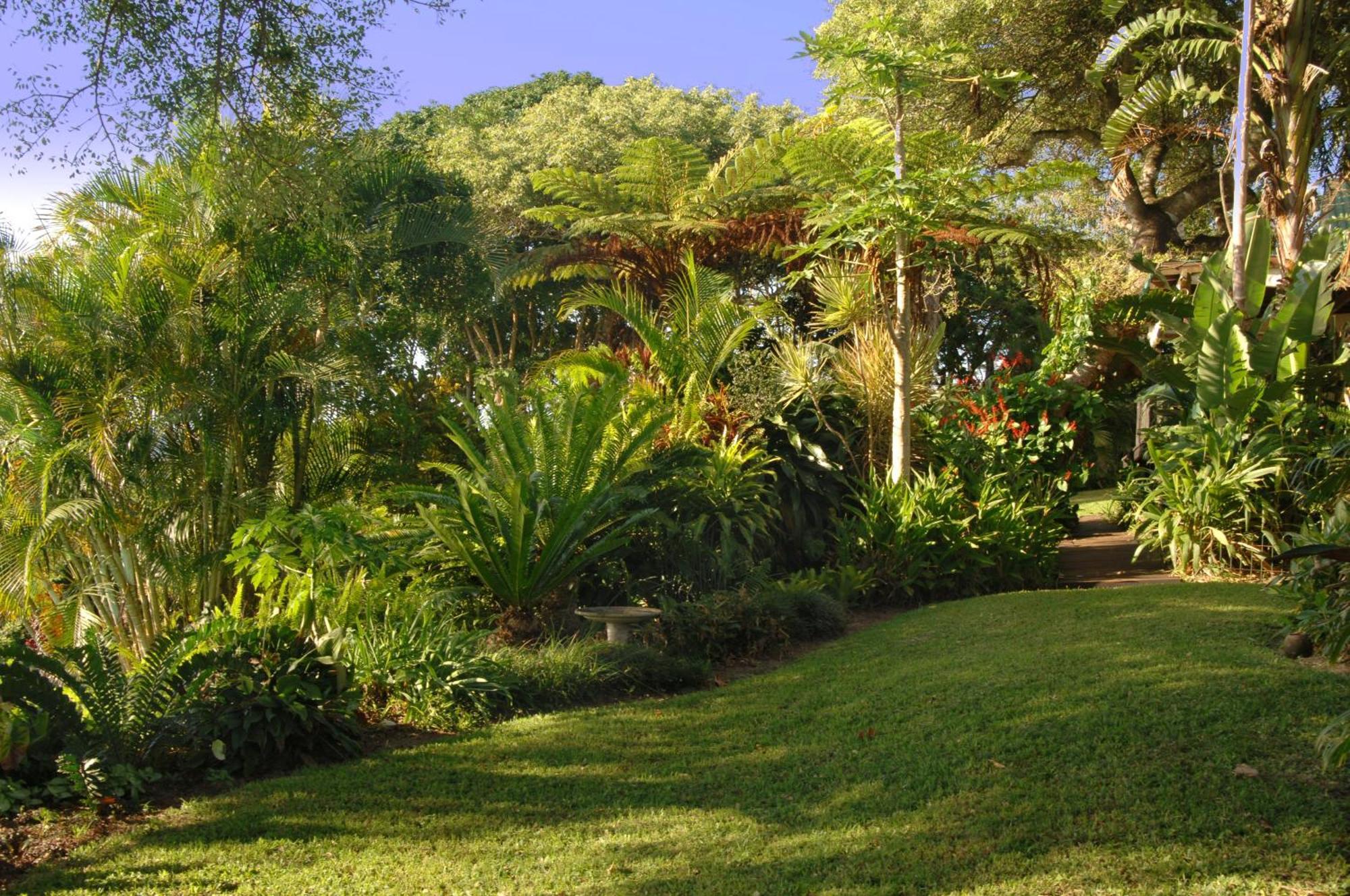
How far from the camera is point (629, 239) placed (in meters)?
14.6

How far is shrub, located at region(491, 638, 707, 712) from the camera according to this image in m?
6.77

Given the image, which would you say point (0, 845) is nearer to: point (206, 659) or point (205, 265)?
point (206, 659)

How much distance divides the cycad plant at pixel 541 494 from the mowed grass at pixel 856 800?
5.24 feet

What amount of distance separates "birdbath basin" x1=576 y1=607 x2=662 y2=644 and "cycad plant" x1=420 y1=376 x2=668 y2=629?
0.46 m

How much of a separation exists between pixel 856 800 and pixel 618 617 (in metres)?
3.20

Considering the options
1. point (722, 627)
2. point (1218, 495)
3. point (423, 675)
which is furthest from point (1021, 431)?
point (423, 675)

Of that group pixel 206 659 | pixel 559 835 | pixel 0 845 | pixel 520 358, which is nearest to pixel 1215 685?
pixel 559 835

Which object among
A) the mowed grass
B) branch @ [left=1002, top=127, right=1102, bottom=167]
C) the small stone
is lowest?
the mowed grass

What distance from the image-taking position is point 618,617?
7.68 meters

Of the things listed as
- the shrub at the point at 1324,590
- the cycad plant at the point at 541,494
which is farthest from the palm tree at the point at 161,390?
the shrub at the point at 1324,590

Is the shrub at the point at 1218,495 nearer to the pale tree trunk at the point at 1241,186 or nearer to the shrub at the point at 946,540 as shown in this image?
the shrub at the point at 946,540

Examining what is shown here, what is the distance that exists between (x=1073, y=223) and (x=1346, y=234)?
1266 cm

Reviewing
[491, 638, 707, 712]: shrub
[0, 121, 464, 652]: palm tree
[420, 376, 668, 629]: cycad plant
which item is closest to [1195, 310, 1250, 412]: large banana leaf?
[420, 376, 668, 629]: cycad plant

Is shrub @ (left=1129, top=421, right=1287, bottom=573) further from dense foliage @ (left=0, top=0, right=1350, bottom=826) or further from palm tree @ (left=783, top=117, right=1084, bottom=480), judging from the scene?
palm tree @ (left=783, top=117, right=1084, bottom=480)
